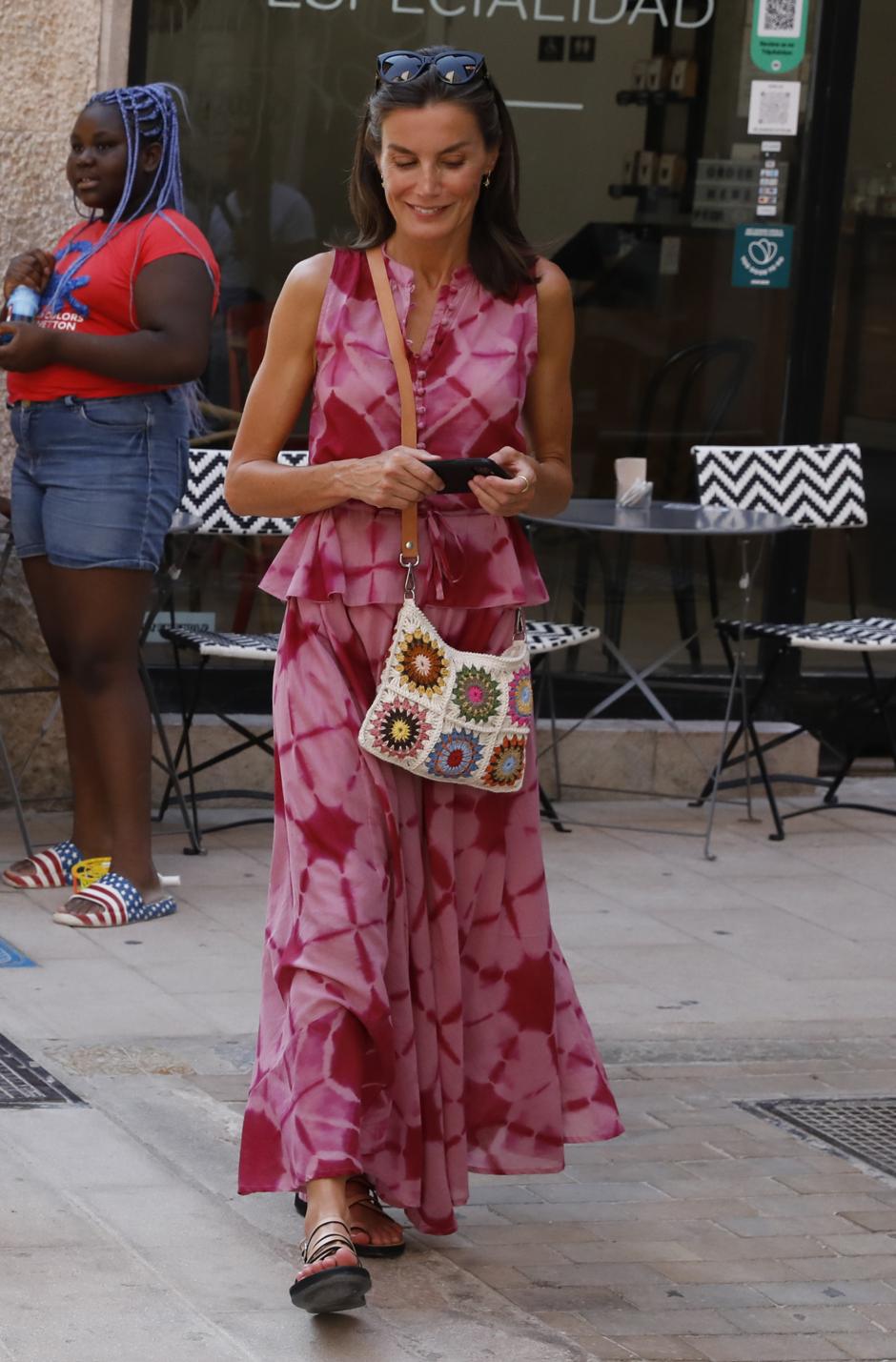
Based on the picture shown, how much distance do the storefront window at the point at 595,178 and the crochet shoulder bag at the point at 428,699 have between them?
144 inches

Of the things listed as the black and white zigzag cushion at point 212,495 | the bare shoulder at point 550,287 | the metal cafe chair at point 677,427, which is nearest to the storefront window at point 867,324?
the metal cafe chair at point 677,427

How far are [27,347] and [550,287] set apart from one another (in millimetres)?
2107

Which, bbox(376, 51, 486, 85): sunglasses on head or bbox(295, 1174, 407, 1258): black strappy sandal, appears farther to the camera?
bbox(295, 1174, 407, 1258): black strappy sandal

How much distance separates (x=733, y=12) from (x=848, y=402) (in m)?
1.37

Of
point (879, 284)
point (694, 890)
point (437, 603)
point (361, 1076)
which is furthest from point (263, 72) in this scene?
point (361, 1076)

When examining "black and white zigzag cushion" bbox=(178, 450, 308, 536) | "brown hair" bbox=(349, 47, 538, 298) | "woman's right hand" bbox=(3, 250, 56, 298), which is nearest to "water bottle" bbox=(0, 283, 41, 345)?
"woman's right hand" bbox=(3, 250, 56, 298)

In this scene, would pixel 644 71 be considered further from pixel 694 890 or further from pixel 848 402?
pixel 694 890

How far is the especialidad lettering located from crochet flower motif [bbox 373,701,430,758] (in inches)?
164

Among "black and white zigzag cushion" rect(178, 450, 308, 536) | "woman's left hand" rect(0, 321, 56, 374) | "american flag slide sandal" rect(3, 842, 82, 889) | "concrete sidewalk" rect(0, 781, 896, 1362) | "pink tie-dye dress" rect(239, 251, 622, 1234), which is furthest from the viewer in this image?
"black and white zigzag cushion" rect(178, 450, 308, 536)

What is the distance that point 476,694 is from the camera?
12.3 feet

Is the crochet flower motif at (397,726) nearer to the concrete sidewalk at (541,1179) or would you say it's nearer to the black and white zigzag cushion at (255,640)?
the concrete sidewalk at (541,1179)

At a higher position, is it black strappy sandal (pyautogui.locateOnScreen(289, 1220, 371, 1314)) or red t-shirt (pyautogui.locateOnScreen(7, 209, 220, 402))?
red t-shirt (pyautogui.locateOnScreen(7, 209, 220, 402))

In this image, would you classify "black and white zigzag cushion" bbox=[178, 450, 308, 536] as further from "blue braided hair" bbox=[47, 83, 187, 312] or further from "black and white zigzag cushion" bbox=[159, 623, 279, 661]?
"blue braided hair" bbox=[47, 83, 187, 312]

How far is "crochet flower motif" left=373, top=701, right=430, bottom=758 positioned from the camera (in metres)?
3.69
